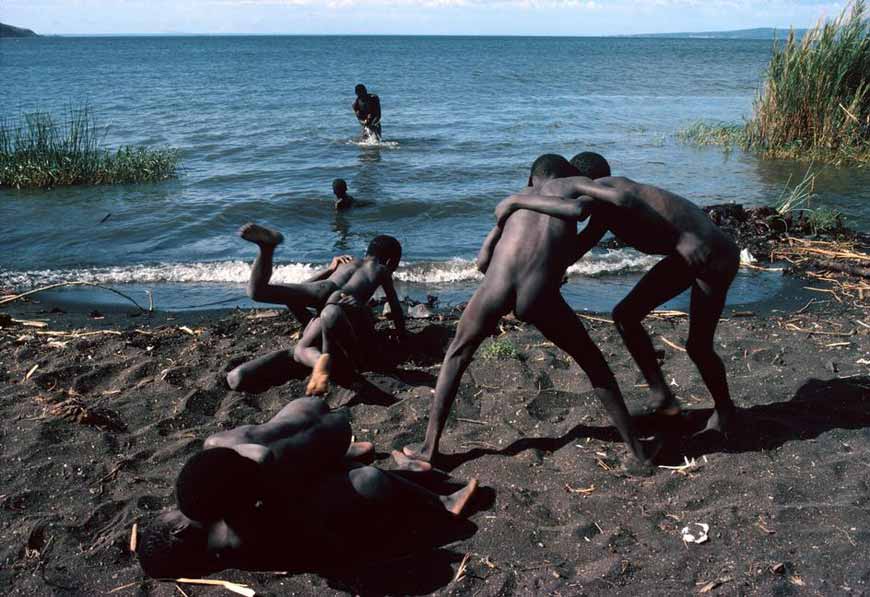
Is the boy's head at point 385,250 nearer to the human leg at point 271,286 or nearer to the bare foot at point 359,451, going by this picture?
the human leg at point 271,286

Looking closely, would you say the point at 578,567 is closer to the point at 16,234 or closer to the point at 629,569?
the point at 629,569

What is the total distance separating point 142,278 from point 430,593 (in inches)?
287

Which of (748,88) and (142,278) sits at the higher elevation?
(748,88)

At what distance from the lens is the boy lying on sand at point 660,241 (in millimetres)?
3959

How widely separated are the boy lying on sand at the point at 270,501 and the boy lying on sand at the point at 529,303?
2.08 ft

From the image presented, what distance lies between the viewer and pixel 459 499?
374 centimetres

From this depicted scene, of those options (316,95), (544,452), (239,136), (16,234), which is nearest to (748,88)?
(316,95)

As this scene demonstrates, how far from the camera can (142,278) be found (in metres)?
9.30

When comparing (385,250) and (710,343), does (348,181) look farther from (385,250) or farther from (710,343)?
(710,343)

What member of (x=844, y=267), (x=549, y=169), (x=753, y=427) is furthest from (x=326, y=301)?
(x=844, y=267)

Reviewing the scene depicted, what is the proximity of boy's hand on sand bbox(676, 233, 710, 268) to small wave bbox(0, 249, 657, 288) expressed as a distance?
489cm

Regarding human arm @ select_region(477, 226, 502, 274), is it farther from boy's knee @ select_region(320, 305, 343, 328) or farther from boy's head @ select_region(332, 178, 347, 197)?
boy's head @ select_region(332, 178, 347, 197)

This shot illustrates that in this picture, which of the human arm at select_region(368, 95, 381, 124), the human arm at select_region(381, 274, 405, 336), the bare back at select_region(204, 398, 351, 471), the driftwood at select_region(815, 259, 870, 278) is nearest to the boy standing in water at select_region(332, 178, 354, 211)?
the human arm at select_region(368, 95, 381, 124)

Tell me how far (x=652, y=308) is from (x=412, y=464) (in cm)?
172
